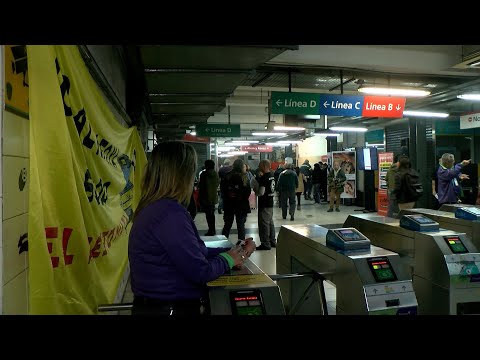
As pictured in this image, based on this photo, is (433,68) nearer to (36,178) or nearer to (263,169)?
(263,169)

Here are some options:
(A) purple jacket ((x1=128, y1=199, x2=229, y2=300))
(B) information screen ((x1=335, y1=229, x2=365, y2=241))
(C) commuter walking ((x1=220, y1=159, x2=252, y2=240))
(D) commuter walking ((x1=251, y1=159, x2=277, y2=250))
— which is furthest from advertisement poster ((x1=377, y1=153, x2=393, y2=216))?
(A) purple jacket ((x1=128, y1=199, x2=229, y2=300))

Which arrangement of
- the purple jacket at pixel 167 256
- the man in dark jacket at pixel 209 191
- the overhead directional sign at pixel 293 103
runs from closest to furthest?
the purple jacket at pixel 167 256
the overhead directional sign at pixel 293 103
the man in dark jacket at pixel 209 191

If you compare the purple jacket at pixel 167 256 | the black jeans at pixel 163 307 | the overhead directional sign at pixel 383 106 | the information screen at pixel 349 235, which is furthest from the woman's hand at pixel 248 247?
the overhead directional sign at pixel 383 106

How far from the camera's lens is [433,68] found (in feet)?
21.4

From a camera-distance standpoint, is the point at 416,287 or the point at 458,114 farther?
the point at 458,114

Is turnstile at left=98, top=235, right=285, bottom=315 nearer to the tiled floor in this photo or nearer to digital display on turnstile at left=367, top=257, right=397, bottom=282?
digital display on turnstile at left=367, top=257, right=397, bottom=282

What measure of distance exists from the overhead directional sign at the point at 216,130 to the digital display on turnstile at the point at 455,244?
8.09 m

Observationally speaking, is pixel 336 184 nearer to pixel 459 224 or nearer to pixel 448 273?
Result: pixel 459 224

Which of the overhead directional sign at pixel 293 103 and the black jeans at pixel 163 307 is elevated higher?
the overhead directional sign at pixel 293 103

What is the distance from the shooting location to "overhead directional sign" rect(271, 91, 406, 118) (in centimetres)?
655

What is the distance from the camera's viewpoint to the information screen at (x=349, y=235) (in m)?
2.42

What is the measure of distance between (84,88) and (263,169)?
4.81m

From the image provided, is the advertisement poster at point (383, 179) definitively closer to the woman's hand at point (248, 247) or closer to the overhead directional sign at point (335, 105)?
the overhead directional sign at point (335, 105)
